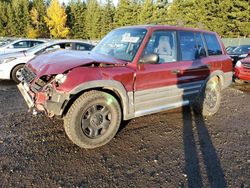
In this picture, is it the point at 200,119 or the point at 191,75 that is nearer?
the point at 191,75

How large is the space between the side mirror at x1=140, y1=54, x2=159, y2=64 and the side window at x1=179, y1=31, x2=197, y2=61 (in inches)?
38.5

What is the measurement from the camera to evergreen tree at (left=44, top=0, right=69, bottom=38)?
60.1 m

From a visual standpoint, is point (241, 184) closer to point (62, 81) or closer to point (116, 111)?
point (116, 111)

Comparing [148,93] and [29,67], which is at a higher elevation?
[29,67]

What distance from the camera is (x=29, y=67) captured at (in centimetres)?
455

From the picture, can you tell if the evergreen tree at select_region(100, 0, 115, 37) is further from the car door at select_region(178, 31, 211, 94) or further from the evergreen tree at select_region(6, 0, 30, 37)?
the car door at select_region(178, 31, 211, 94)

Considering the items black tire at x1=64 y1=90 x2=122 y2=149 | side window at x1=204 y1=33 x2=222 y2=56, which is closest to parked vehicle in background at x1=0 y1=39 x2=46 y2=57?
side window at x1=204 y1=33 x2=222 y2=56

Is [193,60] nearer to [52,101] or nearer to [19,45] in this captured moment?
[52,101]

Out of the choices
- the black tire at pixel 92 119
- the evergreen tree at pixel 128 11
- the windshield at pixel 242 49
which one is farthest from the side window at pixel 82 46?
the evergreen tree at pixel 128 11

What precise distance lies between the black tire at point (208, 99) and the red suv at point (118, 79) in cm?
5

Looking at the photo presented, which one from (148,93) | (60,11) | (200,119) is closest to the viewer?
(148,93)

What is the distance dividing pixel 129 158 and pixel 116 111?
797mm

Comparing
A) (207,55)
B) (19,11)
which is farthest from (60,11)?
(207,55)

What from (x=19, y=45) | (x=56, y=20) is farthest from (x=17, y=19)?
(x=19, y=45)
